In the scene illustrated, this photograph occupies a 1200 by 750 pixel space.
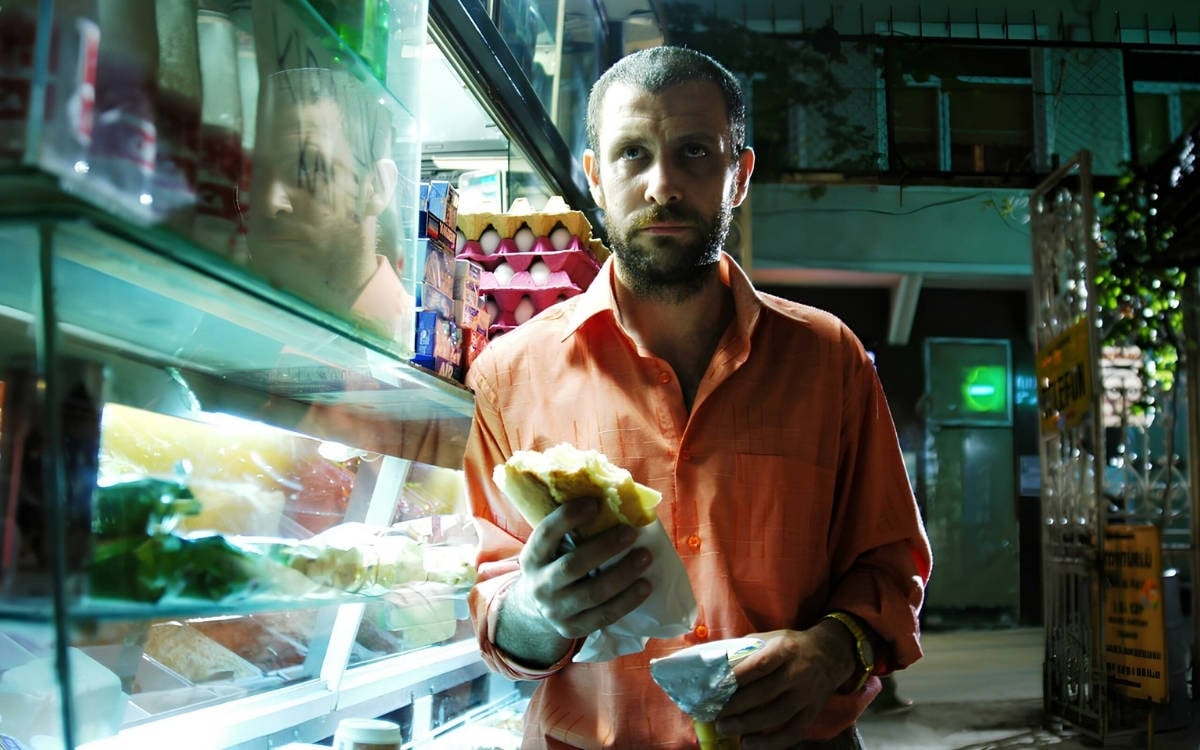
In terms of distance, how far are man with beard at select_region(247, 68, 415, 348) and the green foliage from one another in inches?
275

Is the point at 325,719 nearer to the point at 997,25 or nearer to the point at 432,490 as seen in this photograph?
the point at 432,490

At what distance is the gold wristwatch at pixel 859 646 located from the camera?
4.71 feet

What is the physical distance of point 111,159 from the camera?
68cm

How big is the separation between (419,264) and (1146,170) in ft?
23.1

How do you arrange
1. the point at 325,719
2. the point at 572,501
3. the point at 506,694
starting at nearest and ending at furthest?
the point at 572,501 → the point at 325,719 → the point at 506,694

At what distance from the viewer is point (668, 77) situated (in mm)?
1581

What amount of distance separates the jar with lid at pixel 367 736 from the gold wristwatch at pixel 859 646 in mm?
797

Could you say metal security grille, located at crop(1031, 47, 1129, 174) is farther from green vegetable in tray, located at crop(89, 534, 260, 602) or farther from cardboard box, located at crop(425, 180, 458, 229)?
green vegetable in tray, located at crop(89, 534, 260, 602)

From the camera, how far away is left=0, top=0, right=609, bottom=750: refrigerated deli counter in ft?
2.19

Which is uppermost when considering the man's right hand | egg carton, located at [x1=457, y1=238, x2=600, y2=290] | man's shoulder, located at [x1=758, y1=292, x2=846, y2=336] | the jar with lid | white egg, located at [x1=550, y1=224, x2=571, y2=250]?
white egg, located at [x1=550, y1=224, x2=571, y2=250]

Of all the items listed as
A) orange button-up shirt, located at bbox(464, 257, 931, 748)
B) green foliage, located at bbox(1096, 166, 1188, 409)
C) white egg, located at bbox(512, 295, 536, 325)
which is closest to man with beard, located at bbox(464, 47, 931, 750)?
orange button-up shirt, located at bbox(464, 257, 931, 748)

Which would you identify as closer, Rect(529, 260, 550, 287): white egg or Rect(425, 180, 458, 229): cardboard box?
Rect(425, 180, 458, 229): cardboard box

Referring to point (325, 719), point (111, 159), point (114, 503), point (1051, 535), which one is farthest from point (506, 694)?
point (1051, 535)

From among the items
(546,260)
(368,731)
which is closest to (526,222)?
(546,260)
